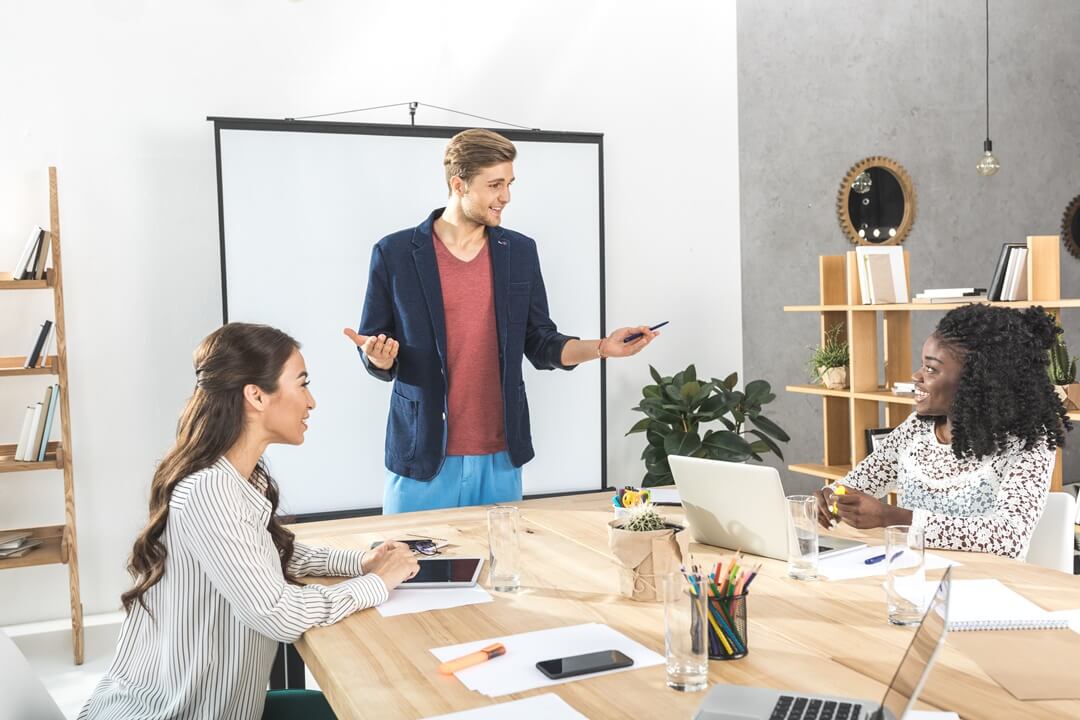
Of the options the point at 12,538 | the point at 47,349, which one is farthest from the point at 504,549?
the point at 47,349

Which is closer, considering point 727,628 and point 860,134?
point 727,628

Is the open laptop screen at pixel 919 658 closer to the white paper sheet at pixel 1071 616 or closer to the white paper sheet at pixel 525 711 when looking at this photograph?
the white paper sheet at pixel 525 711

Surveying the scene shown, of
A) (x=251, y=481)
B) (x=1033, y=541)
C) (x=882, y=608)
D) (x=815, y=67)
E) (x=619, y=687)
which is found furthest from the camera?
(x=815, y=67)

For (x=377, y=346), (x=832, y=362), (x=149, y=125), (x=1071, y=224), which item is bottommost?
(x=832, y=362)

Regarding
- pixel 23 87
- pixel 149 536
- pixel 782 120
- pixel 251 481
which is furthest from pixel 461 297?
pixel 782 120

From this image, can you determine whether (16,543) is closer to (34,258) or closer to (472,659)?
(34,258)

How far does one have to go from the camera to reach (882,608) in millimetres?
1638

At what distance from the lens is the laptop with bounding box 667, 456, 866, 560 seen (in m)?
1.87

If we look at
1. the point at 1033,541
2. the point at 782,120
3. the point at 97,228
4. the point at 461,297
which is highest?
the point at 782,120

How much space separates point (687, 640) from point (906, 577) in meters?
0.47

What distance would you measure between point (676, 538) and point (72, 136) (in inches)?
123

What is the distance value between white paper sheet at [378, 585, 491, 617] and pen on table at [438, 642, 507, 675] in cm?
27

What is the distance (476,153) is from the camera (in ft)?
8.86

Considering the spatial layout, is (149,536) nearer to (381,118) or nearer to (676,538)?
(676,538)
